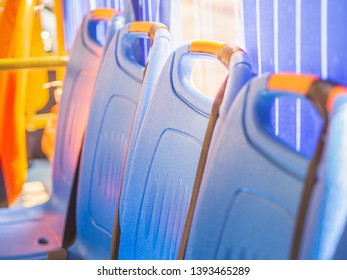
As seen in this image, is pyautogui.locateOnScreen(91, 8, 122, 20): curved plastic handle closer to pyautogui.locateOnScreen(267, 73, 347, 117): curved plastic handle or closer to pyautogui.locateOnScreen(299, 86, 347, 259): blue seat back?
pyautogui.locateOnScreen(267, 73, 347, 117): curved plastic handle

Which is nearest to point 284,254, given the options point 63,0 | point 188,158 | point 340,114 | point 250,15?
point 340,114

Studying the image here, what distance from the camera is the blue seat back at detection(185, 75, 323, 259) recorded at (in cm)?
79

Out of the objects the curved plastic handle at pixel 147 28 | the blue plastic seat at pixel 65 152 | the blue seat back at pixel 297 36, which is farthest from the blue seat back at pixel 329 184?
the blue plastic seat at pixel 65 152

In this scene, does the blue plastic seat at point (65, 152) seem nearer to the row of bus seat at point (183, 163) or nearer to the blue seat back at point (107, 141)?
the row of bus seat at point (183, 163)

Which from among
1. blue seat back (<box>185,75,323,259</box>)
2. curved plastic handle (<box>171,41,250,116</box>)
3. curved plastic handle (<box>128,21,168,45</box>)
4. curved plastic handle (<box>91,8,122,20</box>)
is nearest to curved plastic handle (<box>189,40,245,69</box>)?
curved plastic handle (<box>171,41,250,116</box>)

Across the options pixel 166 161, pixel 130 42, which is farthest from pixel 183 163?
pixel 130 42

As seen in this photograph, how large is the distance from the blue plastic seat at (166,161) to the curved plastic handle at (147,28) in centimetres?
22

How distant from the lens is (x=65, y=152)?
2010 mm

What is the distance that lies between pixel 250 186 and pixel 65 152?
4.10 feet

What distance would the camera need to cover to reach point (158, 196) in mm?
1275

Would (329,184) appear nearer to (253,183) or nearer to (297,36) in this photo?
(253,183)

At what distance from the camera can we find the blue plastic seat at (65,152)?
1.85 m
